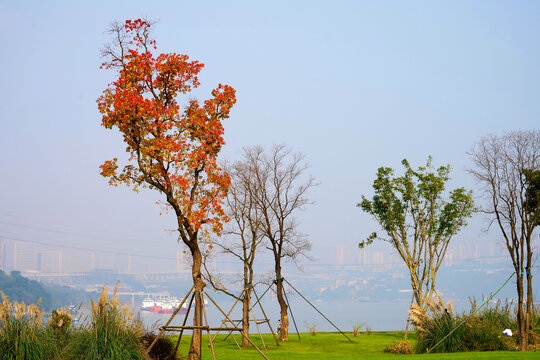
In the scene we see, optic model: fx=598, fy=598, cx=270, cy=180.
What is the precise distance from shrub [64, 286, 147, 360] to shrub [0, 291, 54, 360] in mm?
572

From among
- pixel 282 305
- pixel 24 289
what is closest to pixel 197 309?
pixel 282 305

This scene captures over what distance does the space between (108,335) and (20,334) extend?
176cm

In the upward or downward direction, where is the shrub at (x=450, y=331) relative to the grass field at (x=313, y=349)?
upward

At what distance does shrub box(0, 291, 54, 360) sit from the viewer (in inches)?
477

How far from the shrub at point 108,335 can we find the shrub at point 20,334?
57cm

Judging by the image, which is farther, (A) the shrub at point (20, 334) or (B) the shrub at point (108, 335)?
(B) the shrub at point (108, 335)

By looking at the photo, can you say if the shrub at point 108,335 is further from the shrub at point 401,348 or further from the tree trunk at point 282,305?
the tree trunk at point 282,305

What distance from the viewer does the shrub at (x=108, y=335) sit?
12.4m

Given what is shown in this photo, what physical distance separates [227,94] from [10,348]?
7.76 meters

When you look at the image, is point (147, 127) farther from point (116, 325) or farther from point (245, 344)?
point (245, 344)

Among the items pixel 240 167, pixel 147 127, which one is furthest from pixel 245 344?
pixel 147 127

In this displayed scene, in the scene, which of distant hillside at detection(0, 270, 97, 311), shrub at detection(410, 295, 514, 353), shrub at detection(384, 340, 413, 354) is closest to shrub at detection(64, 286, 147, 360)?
shrub at detection(410, 295, 514, 353)

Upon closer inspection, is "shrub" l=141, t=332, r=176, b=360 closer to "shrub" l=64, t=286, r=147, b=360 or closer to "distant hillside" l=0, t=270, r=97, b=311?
"shrub" l=64, t=286, r=147, b=360

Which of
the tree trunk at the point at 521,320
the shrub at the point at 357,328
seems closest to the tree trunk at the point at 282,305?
the shrub at the point at 357,328
